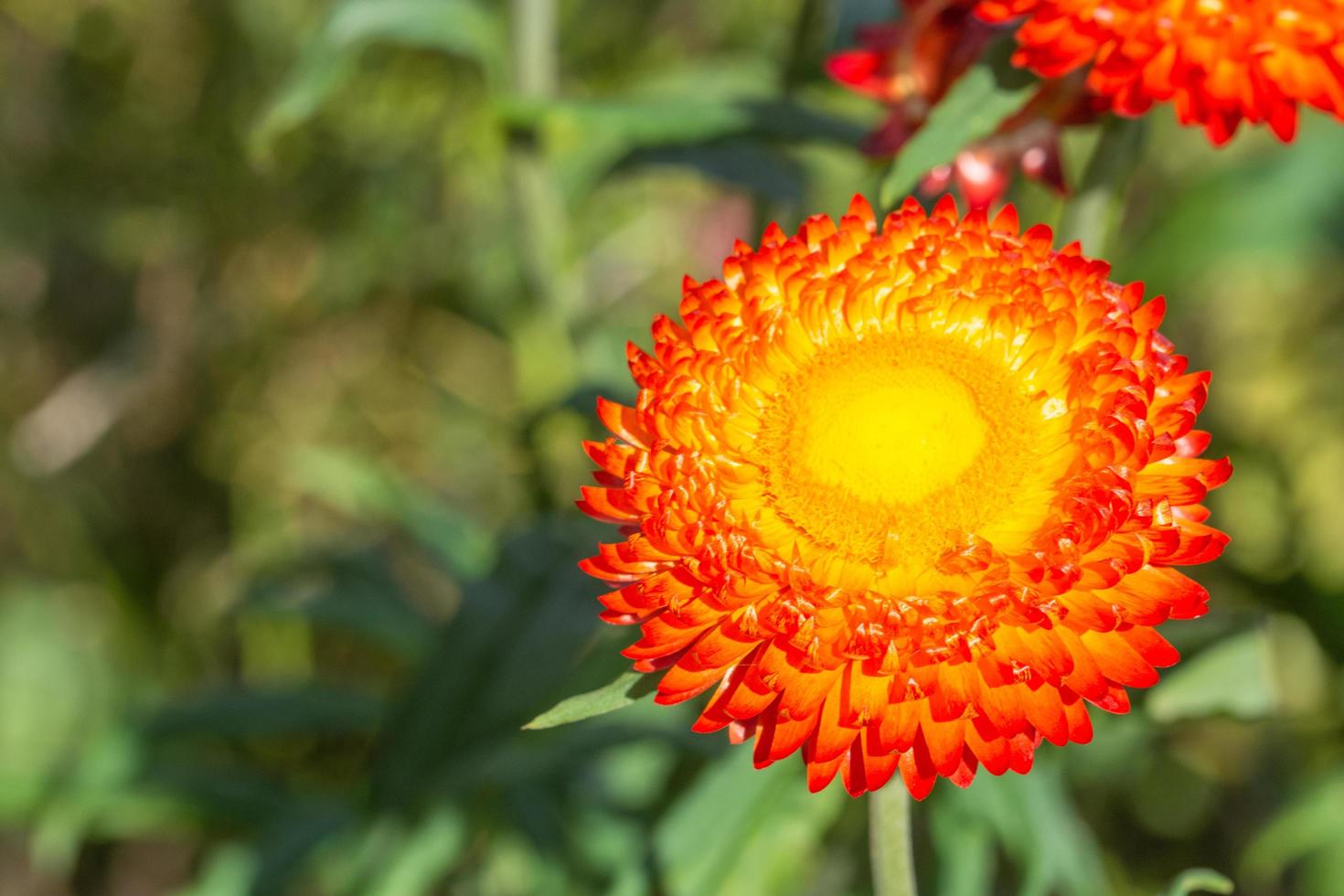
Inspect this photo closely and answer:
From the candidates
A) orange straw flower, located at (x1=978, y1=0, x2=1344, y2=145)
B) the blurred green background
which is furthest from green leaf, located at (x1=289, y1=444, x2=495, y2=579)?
A: orange straw flower, located at (x1=978, y1=0, x2=1344, y2=145)

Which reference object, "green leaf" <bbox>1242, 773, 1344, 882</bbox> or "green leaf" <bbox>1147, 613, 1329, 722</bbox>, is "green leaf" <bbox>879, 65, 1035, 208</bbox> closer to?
"green leaf" <bbox>1147, 613, 1329, 722</bbox>

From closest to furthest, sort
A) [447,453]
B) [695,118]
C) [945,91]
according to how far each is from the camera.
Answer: [945,91]
[695,118]
[447,453]

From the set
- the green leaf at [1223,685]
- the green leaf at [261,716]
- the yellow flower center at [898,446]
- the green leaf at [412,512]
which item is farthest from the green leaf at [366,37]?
the green leaf at [1223,685]

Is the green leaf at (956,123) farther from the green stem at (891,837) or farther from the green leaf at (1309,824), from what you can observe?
the green leaf at (1309,824)

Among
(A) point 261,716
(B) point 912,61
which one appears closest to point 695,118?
(B) point 912,61

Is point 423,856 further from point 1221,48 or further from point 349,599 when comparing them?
point 1221,48

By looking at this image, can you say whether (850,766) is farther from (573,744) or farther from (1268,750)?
(1268,750)
